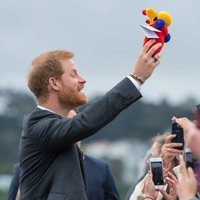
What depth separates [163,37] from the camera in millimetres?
9469

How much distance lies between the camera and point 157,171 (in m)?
10.2

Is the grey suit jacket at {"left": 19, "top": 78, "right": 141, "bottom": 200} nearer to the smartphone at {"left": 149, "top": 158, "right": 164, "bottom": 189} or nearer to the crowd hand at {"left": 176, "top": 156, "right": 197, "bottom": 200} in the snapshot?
the smartphone at {"left": 149, "top": 158, "right": 164, "bottom": 189}

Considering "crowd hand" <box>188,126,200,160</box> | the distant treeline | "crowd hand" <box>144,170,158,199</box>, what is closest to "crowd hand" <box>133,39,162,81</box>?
A: "crowd hand" <box>144,170,158,199</box>

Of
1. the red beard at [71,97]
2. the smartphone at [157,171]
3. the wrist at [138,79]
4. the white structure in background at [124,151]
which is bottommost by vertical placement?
the white structure in background at [124,151]

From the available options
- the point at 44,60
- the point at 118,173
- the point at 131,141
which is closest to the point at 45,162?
the point at 44,60

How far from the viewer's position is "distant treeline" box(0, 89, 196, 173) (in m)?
145

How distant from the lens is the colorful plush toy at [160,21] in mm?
9422

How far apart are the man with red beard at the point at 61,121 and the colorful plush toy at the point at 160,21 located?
80 mm

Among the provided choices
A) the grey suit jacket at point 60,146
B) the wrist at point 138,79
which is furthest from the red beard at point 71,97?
the wrist at point 138,79

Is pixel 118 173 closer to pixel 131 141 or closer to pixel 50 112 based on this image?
pixel 131 141

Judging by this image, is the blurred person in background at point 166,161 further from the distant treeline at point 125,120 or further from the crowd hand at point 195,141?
the distant treeline at point 125,120

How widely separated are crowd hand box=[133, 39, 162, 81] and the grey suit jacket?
143 millimetres

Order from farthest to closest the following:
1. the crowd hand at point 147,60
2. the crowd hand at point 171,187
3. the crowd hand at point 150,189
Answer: the crowd hand at point 150,189 < the crowd hand at point 171,187 < the crowd hand at point 147,60

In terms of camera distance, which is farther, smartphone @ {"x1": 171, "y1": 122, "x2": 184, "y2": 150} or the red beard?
smartphone @ {"x1": 171, "y1": 122, "x2": 184, "y2": 150}
